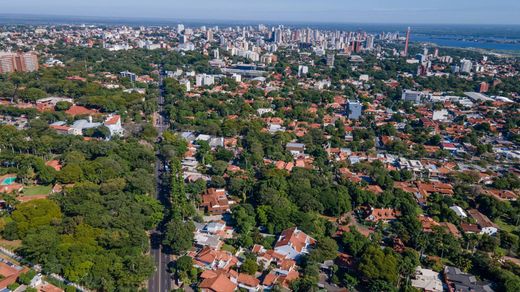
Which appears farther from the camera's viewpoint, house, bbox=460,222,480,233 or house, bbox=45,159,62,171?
Answer: house, bbox=45,159,62,171

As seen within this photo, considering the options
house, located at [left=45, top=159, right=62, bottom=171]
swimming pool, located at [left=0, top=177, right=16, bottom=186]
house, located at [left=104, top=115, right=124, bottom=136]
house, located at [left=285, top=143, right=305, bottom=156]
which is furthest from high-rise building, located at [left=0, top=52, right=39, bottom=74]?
house, located at [left=285, top=143, right=305, bottom=156]

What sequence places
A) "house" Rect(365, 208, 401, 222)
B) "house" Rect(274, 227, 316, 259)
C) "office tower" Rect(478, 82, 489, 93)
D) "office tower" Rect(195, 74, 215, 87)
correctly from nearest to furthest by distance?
"house" Rect(274, 227, 316, 259), "house" Rect(365, 208, 401, 222), "office tower" Rect(195, 74, 215, 87), "office tower" Rect(478, 82, 489, 93)

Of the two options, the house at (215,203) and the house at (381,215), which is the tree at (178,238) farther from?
the house at (381,215)

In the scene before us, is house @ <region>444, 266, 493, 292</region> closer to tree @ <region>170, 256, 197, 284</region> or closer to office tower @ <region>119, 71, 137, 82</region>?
tree @ <region>170, 256, 197, 284</region>

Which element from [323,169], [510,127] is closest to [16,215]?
[323,169]

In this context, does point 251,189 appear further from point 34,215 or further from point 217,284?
point 34,215
